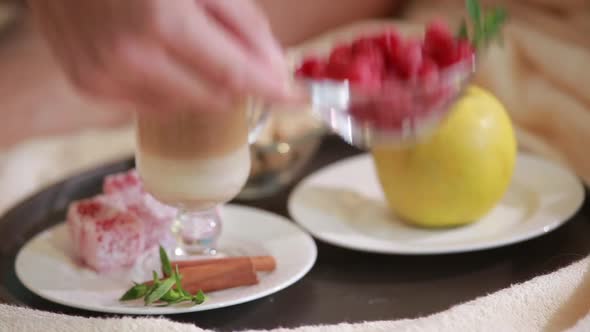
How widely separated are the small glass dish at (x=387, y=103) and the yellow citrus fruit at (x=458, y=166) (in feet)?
0.44

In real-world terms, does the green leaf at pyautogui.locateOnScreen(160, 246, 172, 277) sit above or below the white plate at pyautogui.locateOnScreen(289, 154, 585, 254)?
above

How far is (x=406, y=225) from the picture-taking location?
0.95 metres

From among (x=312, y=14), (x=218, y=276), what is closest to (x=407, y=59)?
(x=218, y=276)

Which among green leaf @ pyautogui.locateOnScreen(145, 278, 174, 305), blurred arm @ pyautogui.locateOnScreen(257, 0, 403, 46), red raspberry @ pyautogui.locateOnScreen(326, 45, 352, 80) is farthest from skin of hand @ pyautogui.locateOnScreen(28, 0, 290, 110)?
blurred arm @ pyautogui.locateOnScreen(257, 0, 403, 46)

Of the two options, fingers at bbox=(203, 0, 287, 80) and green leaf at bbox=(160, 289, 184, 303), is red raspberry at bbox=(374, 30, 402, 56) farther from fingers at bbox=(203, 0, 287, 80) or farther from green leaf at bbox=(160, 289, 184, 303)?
green leaf at bbox=(160, 289, 184, 303)

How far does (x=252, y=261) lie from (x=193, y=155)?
12 cm

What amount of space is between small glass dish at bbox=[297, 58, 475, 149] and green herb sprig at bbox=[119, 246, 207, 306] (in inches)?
7.7

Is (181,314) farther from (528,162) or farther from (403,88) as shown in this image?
Answer: (528,162)

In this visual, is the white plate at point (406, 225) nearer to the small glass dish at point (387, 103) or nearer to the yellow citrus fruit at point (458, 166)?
the yellow citrus fruit at point (458, 166)

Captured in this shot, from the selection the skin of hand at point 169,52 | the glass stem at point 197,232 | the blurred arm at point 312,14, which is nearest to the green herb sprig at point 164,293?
the glass stem at point 197,232

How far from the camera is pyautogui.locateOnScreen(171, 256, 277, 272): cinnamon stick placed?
2.73 ft

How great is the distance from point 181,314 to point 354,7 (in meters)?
0.89

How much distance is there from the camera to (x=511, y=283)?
2.66ft

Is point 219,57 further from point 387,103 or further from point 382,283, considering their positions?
point 382,283
